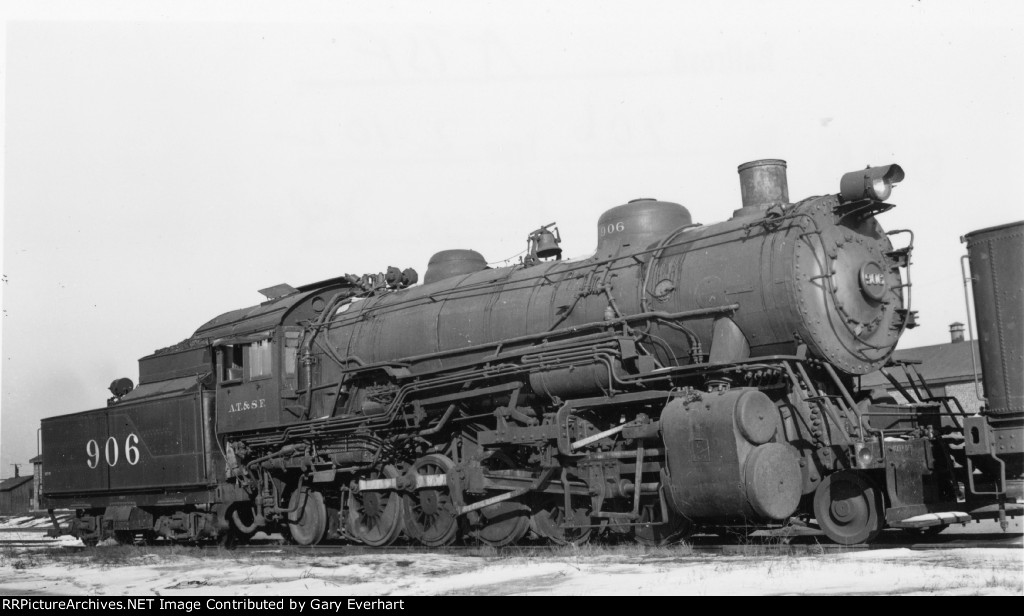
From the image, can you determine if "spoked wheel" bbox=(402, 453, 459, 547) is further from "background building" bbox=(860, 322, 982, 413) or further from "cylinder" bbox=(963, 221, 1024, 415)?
"background building" bbox=(860, 322, 982, 413)

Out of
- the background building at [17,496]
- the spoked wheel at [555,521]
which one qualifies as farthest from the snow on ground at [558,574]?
the background building at [17,496]

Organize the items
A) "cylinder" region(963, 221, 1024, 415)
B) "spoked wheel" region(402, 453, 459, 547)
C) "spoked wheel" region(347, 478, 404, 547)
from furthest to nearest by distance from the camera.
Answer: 1. "spoked wheel" region(347, 478, 404, 547)
2. "spoked wheel" region(402, 453, 459, 547)
3. "cylinder" region(963, 221, 1024, 415)

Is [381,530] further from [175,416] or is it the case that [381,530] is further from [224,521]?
[175,416]

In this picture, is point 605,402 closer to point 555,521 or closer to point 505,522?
point 555,521

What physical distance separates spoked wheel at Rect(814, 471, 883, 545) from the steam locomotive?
0.8 inches

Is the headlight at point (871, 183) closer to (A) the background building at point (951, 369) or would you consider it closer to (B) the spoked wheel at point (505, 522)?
(B) the spoked wheel at point (505, 522)

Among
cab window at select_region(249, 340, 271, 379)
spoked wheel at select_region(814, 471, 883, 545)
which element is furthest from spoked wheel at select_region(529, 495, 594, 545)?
cab window at select_region(249, 340, 271, 379)

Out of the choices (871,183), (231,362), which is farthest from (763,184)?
(231,362)

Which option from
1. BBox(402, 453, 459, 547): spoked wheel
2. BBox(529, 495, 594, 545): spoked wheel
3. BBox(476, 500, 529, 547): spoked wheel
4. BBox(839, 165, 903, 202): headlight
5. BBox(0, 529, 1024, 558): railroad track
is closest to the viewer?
BBox(0, 529, 1024, 558): railroad track

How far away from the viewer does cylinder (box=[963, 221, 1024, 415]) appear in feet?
28.3

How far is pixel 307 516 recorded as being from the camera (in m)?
13.2

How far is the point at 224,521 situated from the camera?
1370 centimetres

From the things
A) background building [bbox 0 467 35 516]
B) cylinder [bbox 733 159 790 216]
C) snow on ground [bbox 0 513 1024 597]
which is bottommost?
background building [bbox 0 467 35 516]
